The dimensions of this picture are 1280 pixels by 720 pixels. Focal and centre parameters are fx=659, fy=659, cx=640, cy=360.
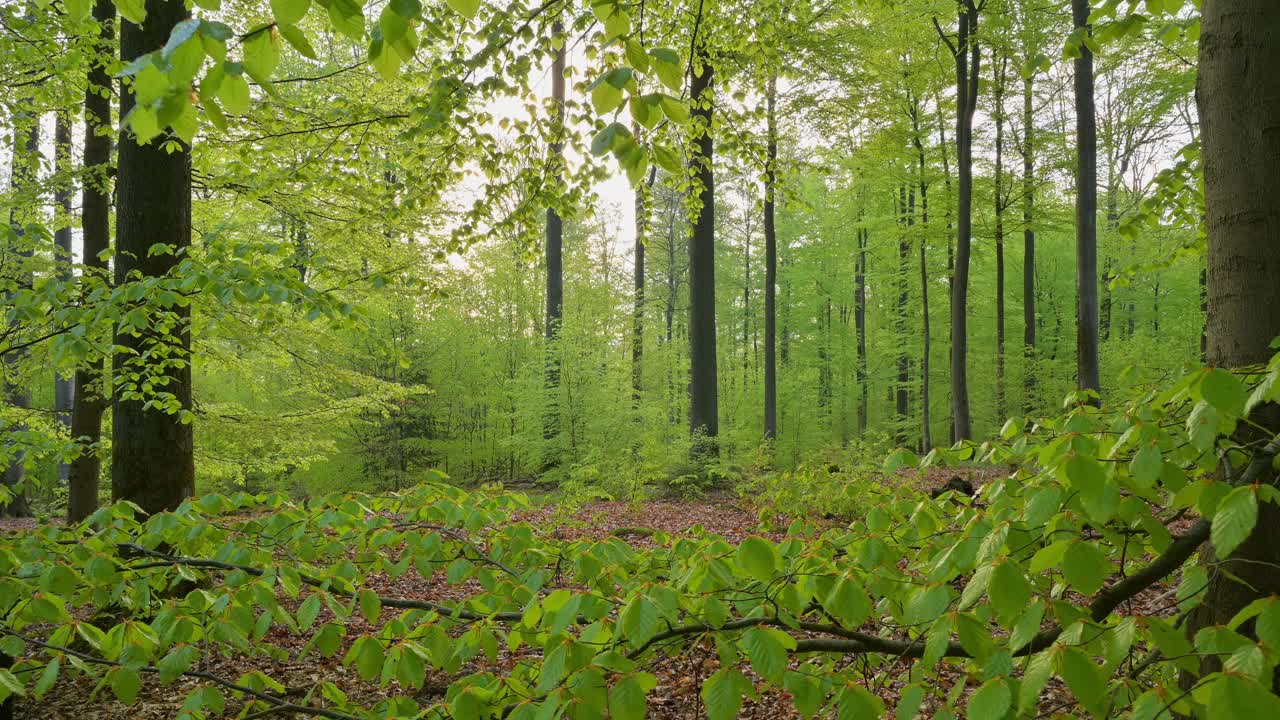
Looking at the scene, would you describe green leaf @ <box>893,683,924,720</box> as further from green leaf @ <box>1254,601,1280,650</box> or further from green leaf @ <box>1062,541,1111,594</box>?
green leaf @ <box>1254,601,1280,650</box>

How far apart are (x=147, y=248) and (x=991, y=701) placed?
17.2 ft

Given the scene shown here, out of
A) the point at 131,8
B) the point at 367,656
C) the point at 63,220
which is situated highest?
the point at 63,220

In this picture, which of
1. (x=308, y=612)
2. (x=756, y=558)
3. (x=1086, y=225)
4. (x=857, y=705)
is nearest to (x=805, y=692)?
(x=857, y=705)

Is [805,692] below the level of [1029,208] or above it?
below

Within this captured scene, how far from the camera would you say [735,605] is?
1.80 m

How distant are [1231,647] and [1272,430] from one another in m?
0.65

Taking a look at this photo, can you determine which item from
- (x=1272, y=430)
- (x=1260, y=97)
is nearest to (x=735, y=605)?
(x=1272, y=430)

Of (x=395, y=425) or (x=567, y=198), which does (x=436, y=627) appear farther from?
(x=395, y=425)

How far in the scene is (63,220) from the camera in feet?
24.2

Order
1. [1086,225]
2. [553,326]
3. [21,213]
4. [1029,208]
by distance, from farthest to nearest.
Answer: [553,326]
[1029,208]
[1086,225]
[21,213]

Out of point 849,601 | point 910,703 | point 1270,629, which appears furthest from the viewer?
point 849,601

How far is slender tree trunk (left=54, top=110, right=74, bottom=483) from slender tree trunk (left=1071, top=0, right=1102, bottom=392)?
1091 centimetres

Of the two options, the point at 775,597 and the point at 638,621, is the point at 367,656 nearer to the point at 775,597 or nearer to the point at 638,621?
the point at 638,621

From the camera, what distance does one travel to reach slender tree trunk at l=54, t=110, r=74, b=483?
21.5ft
